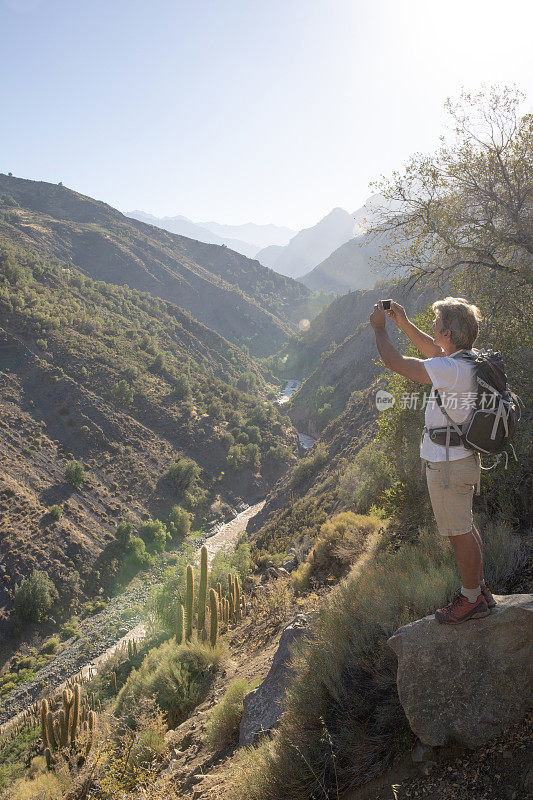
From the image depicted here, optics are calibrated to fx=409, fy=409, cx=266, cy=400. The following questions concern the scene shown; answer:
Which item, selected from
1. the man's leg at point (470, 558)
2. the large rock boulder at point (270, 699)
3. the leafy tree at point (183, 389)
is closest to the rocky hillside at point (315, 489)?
the large rock boulder at point (270, 699)

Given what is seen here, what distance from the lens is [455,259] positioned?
317 inches

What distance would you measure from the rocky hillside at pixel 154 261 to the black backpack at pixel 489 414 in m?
83.4

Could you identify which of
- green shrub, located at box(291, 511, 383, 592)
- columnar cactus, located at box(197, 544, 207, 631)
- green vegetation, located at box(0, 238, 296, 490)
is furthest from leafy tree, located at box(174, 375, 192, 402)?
green shrub, located at box(291, 511, 383, 592)

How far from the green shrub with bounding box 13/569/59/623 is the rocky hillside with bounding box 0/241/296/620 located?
2.63ft

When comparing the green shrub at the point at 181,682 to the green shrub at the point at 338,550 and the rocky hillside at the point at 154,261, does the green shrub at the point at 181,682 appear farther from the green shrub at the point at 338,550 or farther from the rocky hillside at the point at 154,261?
the rocky hillside at the point at 154,261

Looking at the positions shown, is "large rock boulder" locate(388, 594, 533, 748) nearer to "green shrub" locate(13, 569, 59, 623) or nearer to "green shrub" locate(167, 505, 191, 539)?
"green shrub" locate(13, 569, 59, 623)

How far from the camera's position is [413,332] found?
3215 mm

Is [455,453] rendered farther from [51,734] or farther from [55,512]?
[55,512]

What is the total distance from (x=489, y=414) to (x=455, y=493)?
59 centimetres

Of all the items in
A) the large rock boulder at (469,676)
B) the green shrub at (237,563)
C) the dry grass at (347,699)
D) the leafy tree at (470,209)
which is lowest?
the green shrub at (237,563)

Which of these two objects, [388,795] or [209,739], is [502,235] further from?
[209,739]

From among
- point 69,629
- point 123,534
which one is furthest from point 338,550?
point 123,534

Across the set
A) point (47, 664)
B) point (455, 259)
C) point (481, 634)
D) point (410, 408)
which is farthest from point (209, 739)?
point (47, 664)

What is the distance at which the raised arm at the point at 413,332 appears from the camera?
10.3 ft
